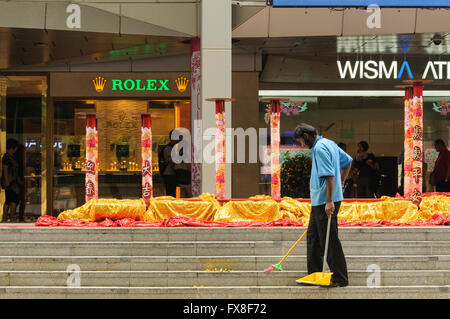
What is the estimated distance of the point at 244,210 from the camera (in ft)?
37.1

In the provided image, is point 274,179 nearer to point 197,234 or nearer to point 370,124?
point 197,234

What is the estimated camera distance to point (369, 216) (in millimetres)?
11188

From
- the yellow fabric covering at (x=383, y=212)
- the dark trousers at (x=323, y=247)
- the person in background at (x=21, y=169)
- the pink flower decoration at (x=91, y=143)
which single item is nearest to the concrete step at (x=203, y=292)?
the dark trousers at (x=323, y=247)

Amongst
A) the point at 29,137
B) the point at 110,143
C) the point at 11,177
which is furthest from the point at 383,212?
the point at 29,137

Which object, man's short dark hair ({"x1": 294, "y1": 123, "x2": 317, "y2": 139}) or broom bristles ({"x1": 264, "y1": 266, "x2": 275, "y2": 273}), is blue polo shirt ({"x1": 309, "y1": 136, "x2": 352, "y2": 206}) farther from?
broom bristles ({"x1": 264, "y1": 266, "x2": 275, "y2": 273})

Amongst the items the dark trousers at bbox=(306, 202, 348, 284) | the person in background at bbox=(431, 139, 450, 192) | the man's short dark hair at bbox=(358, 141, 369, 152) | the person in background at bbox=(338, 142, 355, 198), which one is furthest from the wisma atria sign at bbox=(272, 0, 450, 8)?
the dark trousers at bbox=(306, 202, 348, 284)

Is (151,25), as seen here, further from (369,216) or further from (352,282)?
(352,282)

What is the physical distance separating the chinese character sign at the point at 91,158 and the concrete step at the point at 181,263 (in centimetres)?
336

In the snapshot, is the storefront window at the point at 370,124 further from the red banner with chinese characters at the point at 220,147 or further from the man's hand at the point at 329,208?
the man's hand at the point at 329,208

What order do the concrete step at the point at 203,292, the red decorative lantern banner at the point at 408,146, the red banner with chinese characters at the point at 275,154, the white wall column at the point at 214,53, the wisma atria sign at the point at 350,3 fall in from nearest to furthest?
the concrete step at the point at 203,292
the red decorative lantern banner at the point at 408,146
the red banner with chinese characters at the point at 275,154
the wisma atria sign at the point at 350,3
the white wall column at the point at 214,53

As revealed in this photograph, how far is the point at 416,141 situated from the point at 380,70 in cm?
427

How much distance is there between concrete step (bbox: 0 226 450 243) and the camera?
31.6 ft

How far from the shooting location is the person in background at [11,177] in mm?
13828
